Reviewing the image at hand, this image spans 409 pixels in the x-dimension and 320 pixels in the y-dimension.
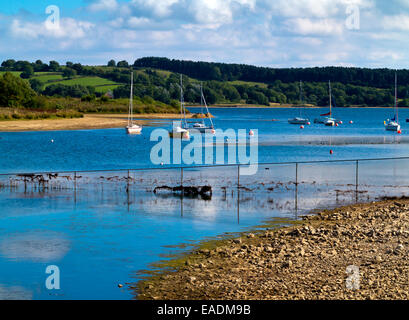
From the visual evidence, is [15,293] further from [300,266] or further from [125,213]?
[125,213]

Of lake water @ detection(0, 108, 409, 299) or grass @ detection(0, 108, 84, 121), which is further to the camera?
grass @ detection(0, 108, 84, 121)

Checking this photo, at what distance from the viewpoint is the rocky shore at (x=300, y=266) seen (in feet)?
52.9

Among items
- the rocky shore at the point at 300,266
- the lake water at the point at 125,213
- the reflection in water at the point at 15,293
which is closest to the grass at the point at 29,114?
the lake water at the point at 125,213

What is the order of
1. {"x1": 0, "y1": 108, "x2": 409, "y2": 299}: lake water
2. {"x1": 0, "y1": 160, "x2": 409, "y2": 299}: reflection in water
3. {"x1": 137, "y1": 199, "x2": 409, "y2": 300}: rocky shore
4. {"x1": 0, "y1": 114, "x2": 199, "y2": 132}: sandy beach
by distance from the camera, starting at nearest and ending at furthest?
{"x1": 137, "y1": 199, "x2": 409, "y2": 300}: rocky shore
{"x1": 0, "y1": 108, "x2": 409, "y2": 299}: lake water
{"x1": 0, "y1": 160, "x2": 409, "y2": 299}: reflection in water
{"x1": 0, "y1": 114, "x2": 199, "y2": 132}: sandy beach

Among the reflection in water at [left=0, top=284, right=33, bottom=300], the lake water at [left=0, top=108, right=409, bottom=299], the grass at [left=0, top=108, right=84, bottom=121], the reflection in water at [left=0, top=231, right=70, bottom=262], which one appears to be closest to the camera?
the reflection in water at [left=0, top=284, right=33, bottom=300]

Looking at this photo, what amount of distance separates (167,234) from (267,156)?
45.7m

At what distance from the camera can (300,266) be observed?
18.5 metres

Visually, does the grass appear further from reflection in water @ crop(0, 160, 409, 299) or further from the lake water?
reflection in water @ crop(0, 160, 409, 299)

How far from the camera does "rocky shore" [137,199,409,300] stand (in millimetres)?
16109

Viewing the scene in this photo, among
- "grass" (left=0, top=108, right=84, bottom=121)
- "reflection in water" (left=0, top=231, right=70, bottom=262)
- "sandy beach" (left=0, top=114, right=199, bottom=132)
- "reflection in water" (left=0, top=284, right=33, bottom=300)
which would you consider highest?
"grass" (left=0, top=108, right=84, bottom=121)

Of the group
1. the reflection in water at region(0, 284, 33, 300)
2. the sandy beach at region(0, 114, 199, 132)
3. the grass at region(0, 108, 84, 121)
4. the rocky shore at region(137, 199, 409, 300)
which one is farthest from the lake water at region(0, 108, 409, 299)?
the grass at region(0, 108, 84, 121)

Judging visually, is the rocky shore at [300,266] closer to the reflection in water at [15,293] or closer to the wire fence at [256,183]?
the reflection in water at [15,293]

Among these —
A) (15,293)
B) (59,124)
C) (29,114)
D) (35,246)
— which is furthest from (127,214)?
(29,114)
